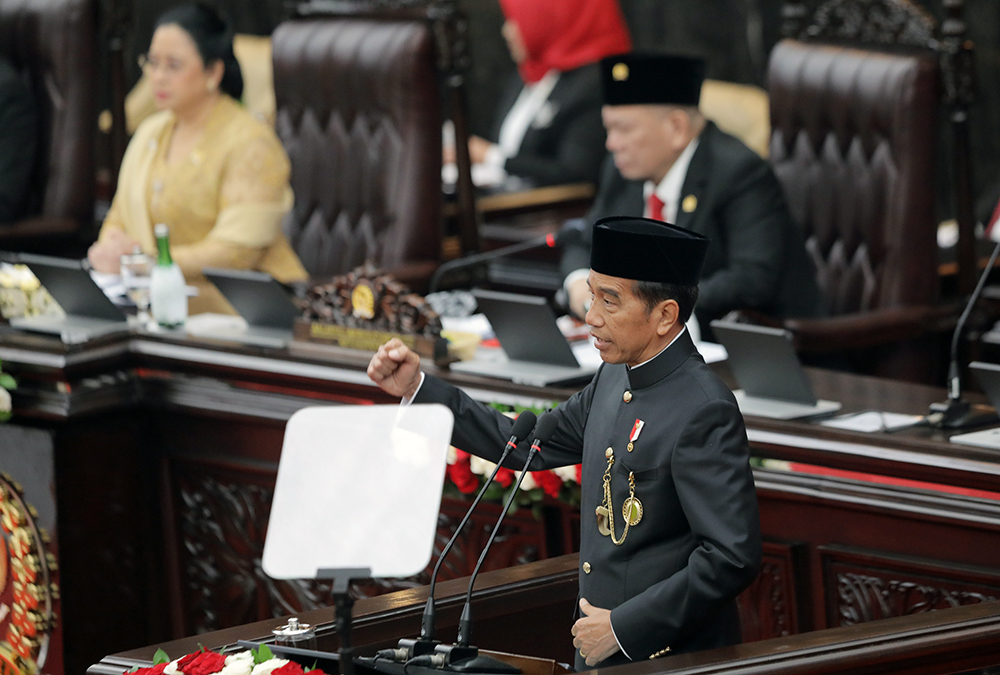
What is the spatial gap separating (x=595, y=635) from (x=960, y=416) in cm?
101

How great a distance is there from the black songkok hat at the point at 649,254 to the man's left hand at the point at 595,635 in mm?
417

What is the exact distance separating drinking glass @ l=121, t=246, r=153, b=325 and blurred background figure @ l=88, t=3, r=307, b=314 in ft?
1.21

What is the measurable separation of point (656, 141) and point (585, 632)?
6.35ft

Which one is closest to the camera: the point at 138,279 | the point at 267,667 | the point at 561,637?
the point at 267,667

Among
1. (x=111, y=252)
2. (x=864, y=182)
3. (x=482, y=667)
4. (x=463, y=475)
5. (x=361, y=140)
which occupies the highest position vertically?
(x=361, y=140)

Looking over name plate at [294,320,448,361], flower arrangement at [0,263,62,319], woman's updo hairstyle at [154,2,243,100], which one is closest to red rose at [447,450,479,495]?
name plate at [294,320,448,361]

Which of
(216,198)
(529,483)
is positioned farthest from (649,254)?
(216,198)

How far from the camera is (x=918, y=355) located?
3.83m

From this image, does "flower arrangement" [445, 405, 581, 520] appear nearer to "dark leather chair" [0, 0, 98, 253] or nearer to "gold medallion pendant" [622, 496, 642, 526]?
"gold medallion pendant" [622, 496, 642, 526]

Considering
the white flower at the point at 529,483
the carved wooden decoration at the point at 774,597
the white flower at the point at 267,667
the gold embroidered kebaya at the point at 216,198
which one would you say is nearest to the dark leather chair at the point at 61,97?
the gold embroidered kebaya at the point at 216,198

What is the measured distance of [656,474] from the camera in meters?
1.86

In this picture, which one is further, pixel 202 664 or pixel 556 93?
pixel 556 93

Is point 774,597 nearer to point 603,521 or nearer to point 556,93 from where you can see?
point 603,521

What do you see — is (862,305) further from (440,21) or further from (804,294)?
(440,21)
